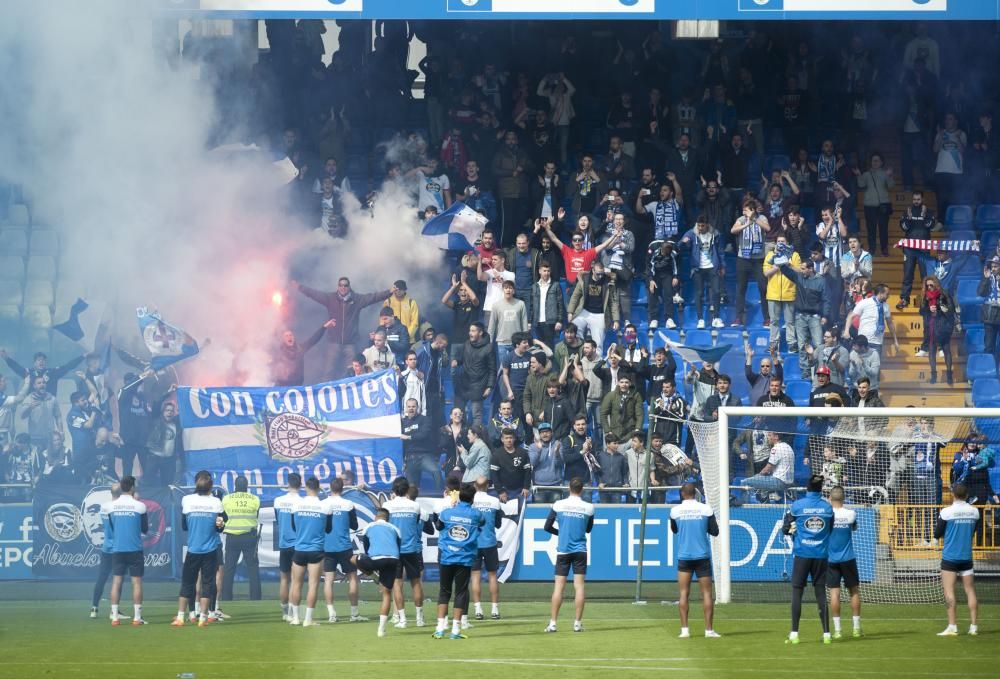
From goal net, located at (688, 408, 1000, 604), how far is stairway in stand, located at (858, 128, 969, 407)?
11.9 feet

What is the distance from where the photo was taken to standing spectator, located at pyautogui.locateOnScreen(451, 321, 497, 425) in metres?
20.5

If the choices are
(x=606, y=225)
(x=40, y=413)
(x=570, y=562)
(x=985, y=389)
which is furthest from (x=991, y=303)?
(x=40, y=413)

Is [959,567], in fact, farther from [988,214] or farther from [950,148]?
[988,214]

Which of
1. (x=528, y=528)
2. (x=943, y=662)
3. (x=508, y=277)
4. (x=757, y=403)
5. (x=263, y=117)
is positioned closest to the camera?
(x=943, y=662)

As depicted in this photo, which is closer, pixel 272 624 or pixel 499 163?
pixel 272 624

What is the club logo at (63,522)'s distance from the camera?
1872cm

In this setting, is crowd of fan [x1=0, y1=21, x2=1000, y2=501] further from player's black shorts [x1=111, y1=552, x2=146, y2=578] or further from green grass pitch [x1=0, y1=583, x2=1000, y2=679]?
player's black shorts [x1=111, y1=552, x2=146, y2=578]

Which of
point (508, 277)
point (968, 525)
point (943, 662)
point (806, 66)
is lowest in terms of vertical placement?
point (943, 662)

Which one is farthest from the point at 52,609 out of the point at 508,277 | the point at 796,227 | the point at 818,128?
the point at 818,128

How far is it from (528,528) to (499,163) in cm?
661

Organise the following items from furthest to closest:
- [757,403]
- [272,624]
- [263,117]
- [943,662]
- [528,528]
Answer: [263,117]
[757,403]
[528,528]
[272,624]
[943,662]

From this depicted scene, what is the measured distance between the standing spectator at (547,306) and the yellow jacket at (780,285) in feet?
10.2

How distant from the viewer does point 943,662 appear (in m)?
13.4

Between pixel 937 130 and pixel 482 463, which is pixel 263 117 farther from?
pixel 937 130
